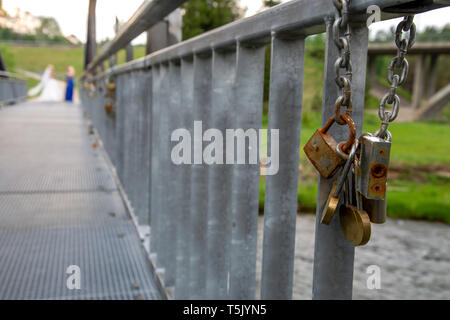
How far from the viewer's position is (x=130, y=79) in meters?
2.95

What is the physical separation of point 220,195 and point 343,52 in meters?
0.75

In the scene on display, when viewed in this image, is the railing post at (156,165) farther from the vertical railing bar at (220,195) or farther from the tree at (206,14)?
the tree at (206,14)

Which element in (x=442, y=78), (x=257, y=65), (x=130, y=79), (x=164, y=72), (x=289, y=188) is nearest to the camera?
(x=289, y=188)

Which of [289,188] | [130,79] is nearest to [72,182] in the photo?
[130,79]

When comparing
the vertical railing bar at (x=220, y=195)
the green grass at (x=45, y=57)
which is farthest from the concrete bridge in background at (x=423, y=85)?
the green grass at (x=45, y=57)

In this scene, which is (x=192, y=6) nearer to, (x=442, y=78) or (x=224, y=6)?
(x=224, y=6)

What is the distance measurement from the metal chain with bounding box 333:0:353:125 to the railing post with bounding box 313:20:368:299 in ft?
0.16

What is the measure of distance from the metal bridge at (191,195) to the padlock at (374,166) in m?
0.13

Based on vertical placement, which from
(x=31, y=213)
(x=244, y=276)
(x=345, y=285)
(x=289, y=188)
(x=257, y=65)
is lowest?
(x=31, y=213)

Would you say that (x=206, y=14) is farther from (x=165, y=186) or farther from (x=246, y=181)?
(x=246, y=181)

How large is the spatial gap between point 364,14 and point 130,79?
7.67ft

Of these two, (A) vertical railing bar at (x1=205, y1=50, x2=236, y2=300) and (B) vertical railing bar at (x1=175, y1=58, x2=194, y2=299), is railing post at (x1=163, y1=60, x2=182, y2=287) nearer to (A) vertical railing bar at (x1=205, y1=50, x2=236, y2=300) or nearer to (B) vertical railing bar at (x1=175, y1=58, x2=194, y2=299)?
(B) vertical railing bar at (x1=175, y1=58, x2=194, y2=299)

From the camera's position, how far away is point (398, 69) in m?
0.72
